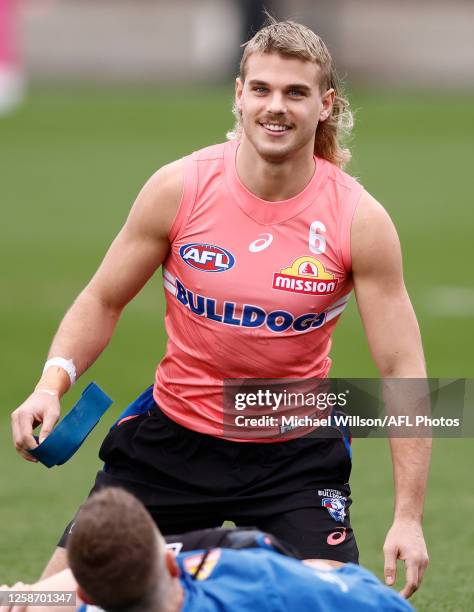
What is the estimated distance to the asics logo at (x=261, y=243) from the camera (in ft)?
18.2

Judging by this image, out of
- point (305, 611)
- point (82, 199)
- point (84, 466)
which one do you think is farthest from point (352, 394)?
point (82, 199)

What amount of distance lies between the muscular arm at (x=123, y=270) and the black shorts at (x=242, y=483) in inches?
16.7

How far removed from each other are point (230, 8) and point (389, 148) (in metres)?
16.0

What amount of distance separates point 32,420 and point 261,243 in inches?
43.1

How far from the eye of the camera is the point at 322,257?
5.49m

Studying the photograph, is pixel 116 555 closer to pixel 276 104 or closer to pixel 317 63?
pixel 276 104

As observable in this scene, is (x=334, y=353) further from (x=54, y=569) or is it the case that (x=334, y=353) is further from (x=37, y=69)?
(x=37, y=69)

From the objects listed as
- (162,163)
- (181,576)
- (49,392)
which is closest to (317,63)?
(49,392)

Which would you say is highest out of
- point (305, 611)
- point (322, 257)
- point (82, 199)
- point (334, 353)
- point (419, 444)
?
point (82, 199)

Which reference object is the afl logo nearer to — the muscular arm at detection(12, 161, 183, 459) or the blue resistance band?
the muscular arm at detection(12, 161, 183, 459)

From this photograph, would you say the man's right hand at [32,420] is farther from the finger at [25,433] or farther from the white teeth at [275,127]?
the white teeth at [275,127]

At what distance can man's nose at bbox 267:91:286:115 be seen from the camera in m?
5.38

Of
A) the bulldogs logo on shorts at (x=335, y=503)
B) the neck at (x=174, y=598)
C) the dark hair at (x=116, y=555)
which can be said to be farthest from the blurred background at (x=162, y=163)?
the dark hair at (x=116, y=555)

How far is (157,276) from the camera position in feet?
52.5
